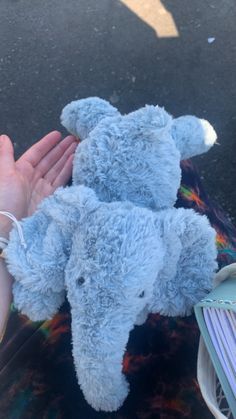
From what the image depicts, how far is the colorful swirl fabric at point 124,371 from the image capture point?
0.90m

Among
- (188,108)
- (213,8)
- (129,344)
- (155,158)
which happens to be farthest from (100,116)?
(213,8)

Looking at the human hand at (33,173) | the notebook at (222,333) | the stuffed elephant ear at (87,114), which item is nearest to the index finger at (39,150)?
the human hand at (33,173)

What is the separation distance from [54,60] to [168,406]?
1337mm

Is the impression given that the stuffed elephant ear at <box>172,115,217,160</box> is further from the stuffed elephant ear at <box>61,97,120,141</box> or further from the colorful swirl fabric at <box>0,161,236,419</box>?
the colorful swirl fabric at <box>0,161,236,419</box>

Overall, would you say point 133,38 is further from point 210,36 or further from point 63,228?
point 63,228

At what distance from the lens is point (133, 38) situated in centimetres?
176

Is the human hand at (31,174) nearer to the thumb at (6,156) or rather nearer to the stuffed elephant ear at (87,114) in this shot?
the thumb at (6,156)

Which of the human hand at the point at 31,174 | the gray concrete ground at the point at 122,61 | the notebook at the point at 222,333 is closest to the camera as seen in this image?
the notebook at the point at 222,333

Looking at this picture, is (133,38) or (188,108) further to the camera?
(133,38)

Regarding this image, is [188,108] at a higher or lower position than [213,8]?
lower

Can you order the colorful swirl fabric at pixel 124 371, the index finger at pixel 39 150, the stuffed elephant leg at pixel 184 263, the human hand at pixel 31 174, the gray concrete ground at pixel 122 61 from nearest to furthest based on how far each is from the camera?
the stuffed elephant leg at pixel 184 263, the colorful swirl fabric at pixel 124 371, the human hand at pixel 31 174, the index finger at pixel 39 150, the gray concrete ground at pixel 122 61

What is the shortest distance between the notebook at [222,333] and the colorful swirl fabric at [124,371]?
264 millimetres

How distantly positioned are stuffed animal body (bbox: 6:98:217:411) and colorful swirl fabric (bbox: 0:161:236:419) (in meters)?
0.10

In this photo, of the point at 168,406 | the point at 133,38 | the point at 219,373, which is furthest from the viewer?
the point at 133,38
